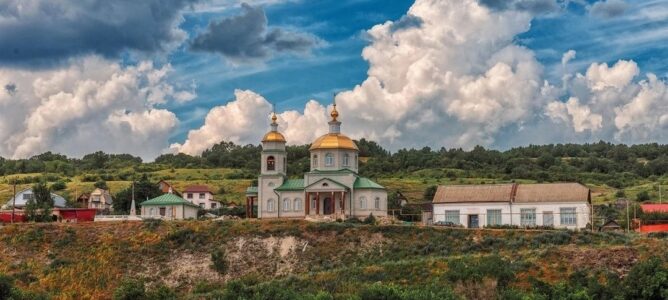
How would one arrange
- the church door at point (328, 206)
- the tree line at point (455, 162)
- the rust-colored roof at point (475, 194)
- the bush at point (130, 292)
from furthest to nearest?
the tree line at point (455, 162) < the church door at point (328, 206) < the rust-colored roof at point (475, 194) < the bush at point (130, 292)

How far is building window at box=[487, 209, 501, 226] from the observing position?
70812 millimetres

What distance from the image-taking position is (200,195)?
108 meters

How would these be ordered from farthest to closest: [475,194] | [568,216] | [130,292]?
1. [475,194]
2. [568,216]
3. [130,292]

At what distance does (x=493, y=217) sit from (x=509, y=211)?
53.0 inches

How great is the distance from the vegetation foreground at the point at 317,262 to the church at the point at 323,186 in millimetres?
6476

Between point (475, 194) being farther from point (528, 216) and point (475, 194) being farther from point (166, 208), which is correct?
point (166, 208)

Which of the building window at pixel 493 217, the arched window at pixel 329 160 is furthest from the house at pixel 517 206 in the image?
the arched window at pixel 329 160

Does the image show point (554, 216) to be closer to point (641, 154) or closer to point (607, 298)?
point (607, 298)

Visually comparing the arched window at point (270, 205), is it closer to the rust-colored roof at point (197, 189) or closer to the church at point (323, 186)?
the church at point (323, 186)

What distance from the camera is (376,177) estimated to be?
118688mm

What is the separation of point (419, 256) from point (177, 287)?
53.3 ft

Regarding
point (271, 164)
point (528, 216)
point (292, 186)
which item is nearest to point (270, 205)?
point (292, 186)

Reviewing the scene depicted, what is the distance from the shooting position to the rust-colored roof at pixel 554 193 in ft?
227

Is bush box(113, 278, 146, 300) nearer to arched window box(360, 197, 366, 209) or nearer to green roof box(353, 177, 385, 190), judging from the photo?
arched window box(360, 197, 366, 209)
